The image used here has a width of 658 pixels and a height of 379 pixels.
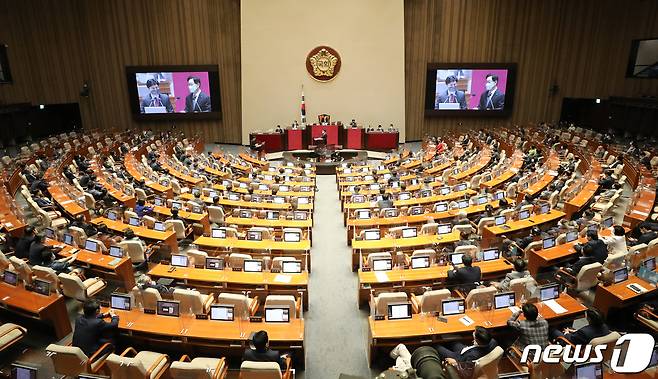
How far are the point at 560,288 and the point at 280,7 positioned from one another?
2389cm

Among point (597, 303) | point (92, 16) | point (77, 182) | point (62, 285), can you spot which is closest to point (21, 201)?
point (77, 182)

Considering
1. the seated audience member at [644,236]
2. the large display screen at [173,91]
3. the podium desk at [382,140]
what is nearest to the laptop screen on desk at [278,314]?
the seated audience member at [644,236]

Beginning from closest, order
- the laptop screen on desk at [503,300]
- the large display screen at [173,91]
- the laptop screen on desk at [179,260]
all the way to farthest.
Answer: the laptop screen on desk at [503,300]
the laptop screen on desk at [179,260]
the large display screen at [173,91]

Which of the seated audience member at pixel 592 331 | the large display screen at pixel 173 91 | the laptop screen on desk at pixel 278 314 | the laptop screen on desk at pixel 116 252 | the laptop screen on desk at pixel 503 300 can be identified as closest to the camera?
the seated audience member at pixel 592 331

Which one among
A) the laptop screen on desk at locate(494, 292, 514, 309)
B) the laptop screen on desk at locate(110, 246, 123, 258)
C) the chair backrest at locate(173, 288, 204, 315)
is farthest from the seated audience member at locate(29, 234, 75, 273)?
the laptop screen on desk at locate(494, 292, 514, 309)

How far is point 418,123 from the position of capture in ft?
94.8

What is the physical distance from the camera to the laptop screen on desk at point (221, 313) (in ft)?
22.9

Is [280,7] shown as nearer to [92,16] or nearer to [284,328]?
[92,16]

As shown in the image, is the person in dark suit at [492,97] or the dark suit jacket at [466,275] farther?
the person in dark suit at [492,97]

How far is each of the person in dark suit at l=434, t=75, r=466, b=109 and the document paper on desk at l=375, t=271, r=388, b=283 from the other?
71.1 ft

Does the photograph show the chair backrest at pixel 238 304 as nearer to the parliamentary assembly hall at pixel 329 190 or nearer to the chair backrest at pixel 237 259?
the parliamentary assembly hall at pixel 329 190

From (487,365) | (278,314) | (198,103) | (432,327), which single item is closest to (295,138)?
(198,103)

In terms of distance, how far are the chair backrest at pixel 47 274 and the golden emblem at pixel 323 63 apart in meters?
21.8

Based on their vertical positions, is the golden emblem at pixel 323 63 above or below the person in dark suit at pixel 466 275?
above
